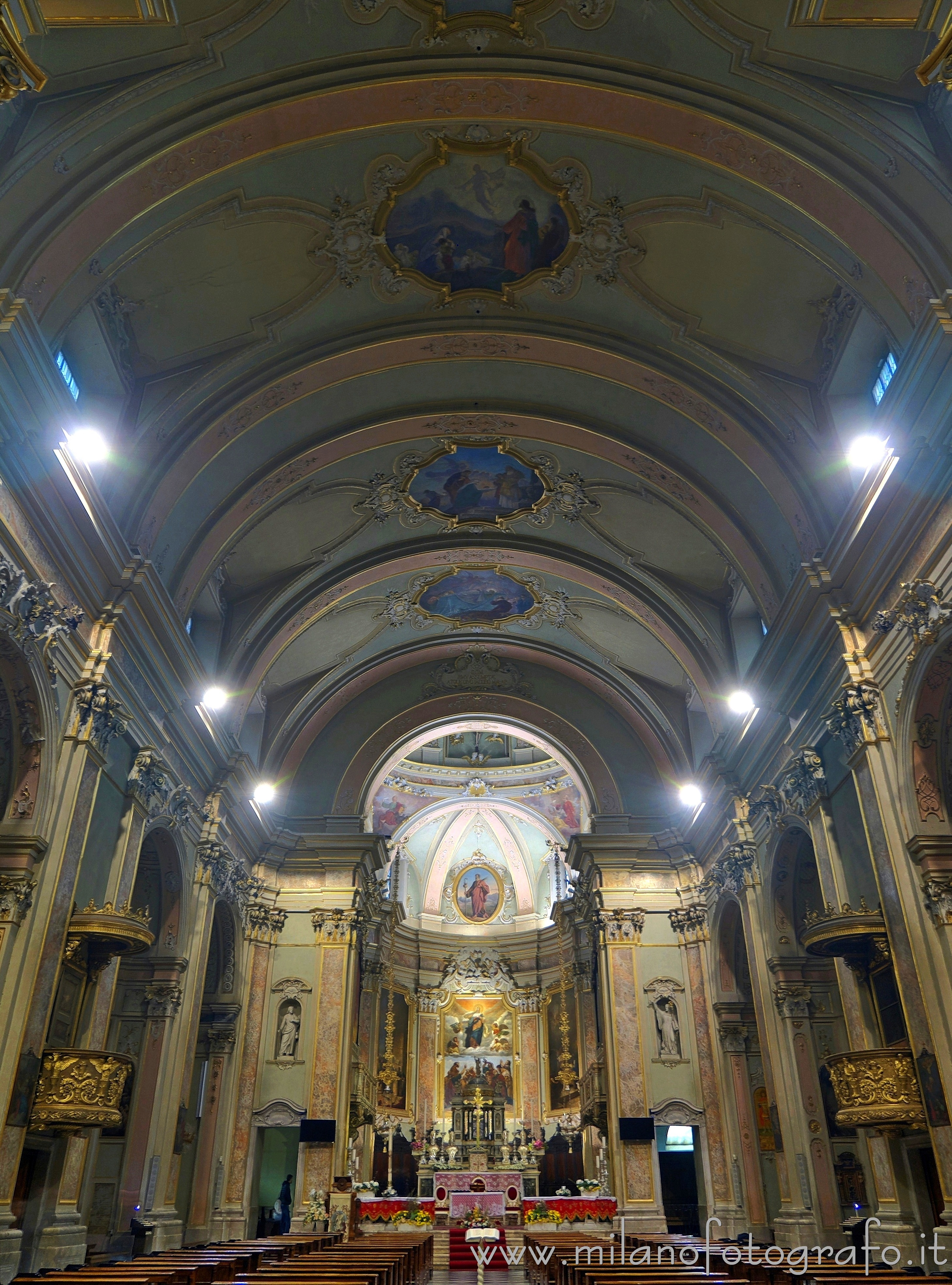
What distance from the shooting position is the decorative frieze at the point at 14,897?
34.4ft

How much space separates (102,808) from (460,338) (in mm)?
9227

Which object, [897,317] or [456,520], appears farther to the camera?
[456,520]

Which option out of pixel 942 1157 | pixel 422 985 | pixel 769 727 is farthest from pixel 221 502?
pixel 422 985

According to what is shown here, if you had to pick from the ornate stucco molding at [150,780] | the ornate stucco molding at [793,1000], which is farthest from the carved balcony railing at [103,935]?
the ornate stucco molding at [793,1000]

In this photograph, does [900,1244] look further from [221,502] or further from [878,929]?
[221,502]

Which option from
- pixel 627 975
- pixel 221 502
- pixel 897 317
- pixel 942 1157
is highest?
pixel 221 502

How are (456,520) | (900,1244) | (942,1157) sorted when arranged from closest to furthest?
(942,1157)
(900,1244)
(456,520)

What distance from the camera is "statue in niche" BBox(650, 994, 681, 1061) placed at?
21.0 metres

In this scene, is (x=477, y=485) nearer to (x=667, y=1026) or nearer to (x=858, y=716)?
(x=858, y=716)

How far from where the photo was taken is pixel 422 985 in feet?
108

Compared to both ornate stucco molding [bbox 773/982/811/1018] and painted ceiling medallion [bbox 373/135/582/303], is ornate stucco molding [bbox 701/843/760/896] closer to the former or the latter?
ornate stucco molding [bbox 773/982/811/1018]

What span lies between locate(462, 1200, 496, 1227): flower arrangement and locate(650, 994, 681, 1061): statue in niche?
5607mm

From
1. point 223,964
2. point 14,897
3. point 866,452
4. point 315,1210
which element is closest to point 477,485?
point 866,452

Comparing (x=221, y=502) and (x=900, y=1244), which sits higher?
(x=221, y=502)
